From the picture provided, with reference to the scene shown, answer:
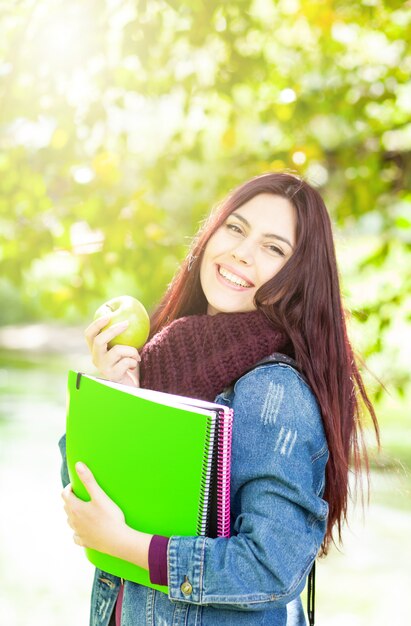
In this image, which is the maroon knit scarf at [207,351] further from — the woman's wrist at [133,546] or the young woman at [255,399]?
the woman's wrist at [133,546]

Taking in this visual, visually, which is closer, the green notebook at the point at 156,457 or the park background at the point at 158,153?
the green notebook at the point at 156,457

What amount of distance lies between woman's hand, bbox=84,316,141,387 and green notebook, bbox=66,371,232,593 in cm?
21

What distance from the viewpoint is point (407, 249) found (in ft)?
13.9

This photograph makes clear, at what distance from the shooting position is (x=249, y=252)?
176 centimetres

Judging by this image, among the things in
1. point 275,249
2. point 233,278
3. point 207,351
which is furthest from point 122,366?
point 275,249

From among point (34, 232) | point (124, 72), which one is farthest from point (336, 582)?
point (124, 72)

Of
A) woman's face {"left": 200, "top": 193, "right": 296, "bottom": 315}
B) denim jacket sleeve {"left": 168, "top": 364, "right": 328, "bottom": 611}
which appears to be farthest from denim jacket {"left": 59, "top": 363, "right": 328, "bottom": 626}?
woman's face {"left": 200, "top": 193, "right": 296, "bottom": 315}

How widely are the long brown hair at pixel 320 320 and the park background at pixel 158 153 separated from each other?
1420 mm

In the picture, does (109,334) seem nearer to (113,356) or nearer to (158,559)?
(113,356)

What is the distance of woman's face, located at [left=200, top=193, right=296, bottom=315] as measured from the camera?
5.77ft

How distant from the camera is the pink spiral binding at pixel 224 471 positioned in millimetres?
1423

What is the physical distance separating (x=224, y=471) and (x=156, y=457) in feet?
0.39

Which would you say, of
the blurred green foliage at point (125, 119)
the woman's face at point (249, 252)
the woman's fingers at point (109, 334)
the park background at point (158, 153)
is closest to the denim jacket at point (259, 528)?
the woman's face at point (249, 252)

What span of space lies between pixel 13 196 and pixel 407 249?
186 centimetres
